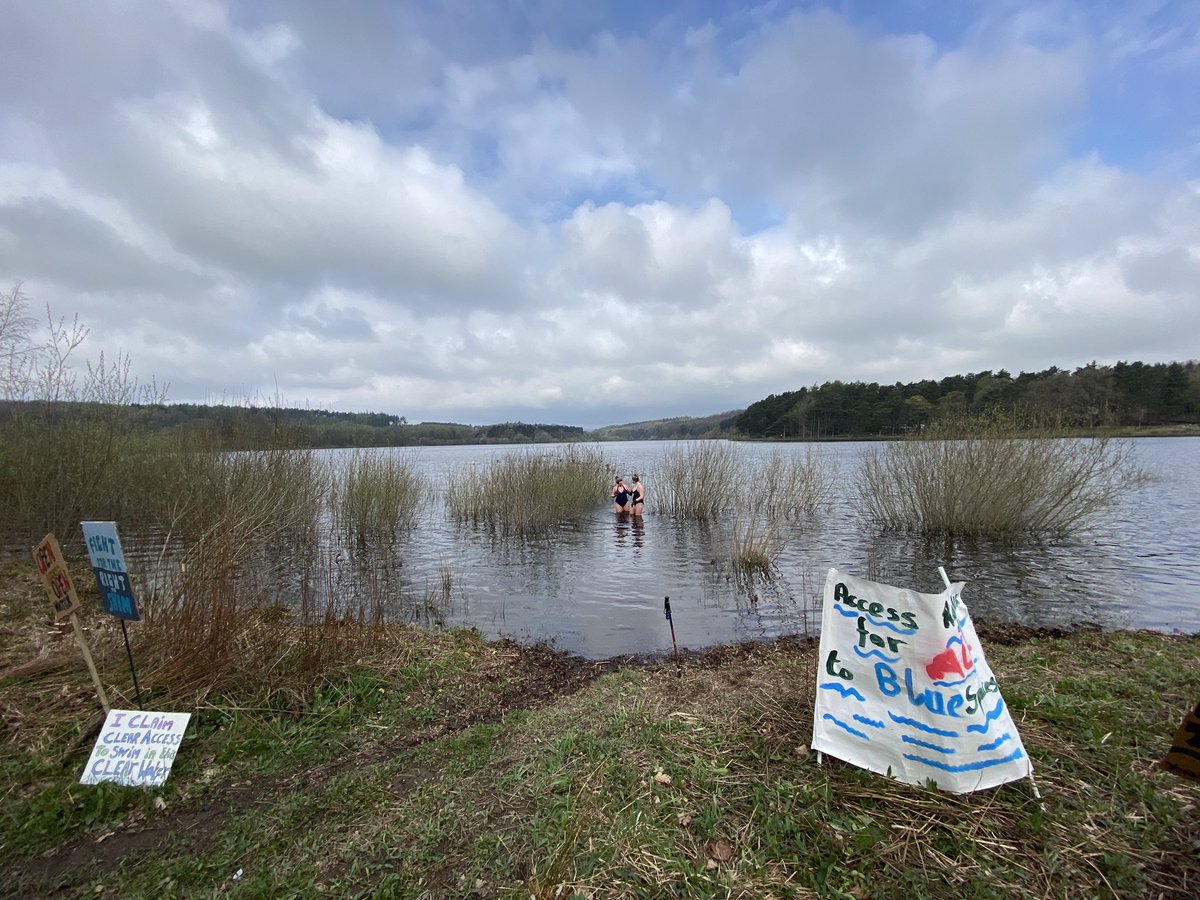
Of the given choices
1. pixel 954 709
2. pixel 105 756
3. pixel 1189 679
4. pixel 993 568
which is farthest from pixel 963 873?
pixel 993 568

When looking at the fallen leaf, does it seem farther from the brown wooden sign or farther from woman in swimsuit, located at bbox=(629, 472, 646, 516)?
woman in swimsuit, located at bbox=(629, 472, 646, 516)

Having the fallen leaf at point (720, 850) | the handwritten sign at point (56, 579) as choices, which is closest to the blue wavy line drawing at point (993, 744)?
the fallen leaf at point (720, 850)

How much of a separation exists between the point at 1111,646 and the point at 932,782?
16.0ft

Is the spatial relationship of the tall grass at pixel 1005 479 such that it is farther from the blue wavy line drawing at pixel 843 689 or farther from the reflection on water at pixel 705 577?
the blue wavy line drawing at pixel 843 689

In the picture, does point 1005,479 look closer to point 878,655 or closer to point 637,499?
point 637,499

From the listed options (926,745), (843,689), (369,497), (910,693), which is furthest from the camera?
(369,497)

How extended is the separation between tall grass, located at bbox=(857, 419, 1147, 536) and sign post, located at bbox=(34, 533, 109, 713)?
16723 mm

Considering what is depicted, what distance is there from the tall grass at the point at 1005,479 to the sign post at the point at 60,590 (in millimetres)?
16723

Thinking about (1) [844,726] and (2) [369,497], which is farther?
(2) [369,497]

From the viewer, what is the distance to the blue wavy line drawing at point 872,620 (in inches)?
121

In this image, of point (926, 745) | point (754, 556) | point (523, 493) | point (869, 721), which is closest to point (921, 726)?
point (926, 745)

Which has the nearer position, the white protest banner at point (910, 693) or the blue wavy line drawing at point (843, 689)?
the white protest banner at point (910, 693)

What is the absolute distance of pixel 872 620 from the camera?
3.21 meters

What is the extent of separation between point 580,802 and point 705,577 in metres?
9.11
